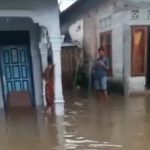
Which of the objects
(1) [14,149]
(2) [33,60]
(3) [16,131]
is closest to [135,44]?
(2) [33,60]

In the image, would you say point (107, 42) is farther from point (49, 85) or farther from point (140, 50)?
point (49, 85)

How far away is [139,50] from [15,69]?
5.15 metres

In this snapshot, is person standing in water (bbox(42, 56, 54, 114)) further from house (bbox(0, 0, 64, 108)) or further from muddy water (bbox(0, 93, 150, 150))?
house (bbox(0, 0, 64, 108))

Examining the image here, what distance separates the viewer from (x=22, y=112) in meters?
13.4

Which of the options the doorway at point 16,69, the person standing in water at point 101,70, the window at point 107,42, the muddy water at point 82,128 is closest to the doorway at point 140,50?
the window at point 107,42

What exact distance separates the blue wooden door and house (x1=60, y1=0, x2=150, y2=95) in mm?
4086

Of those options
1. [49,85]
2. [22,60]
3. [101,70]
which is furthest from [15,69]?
[101,70]

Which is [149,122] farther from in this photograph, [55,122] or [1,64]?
[1,64]

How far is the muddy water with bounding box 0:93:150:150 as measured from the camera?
8.61 metres

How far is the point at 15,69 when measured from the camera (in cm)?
1459

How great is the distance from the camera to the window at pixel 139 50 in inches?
671

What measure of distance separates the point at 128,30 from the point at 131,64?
129cm

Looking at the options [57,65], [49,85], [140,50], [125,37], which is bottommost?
[49,85]

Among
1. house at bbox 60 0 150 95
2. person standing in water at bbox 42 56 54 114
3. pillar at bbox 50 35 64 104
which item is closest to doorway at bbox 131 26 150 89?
house at bbox 60 0 150 95
